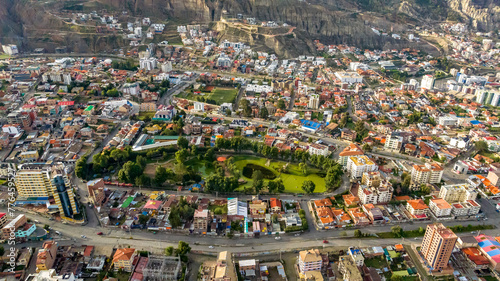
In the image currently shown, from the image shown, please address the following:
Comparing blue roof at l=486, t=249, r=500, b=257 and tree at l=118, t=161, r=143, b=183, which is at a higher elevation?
blue roof at l=486, t=249, r=500, b=257

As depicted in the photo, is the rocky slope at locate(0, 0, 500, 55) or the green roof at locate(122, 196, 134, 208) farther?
the rocky slope at locate(0, 0, 500, 55)

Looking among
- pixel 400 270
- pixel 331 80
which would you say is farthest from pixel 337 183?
pixel 331 80

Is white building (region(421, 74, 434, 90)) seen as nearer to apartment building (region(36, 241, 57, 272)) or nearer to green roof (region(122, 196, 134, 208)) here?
green roof (region(122, 196, 134, 208))

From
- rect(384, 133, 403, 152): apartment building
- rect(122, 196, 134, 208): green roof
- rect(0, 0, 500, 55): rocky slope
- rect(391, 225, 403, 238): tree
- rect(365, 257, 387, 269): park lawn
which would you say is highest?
rect(0, 0, 500, 55): rocky slope

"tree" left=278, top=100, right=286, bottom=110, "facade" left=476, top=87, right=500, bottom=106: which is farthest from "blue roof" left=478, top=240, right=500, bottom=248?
"facade" left=476, top=87, right=500, bottom=106

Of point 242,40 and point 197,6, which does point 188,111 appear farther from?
point 197,6

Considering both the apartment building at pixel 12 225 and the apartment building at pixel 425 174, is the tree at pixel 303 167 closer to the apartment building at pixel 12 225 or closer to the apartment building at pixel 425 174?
the apartment building at pixel 425 174

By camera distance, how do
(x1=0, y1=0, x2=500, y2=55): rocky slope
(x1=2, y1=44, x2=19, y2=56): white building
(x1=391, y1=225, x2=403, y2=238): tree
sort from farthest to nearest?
(x1=0, y1=0, x2=500, y2=55): rocky slope
(x1=2, y1=44, x2=19, y2=56): white building
(x1=391, y1=225, x2=403, y2=238): tree

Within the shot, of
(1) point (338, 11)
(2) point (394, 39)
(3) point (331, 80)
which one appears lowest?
(3) point (331, 80)
